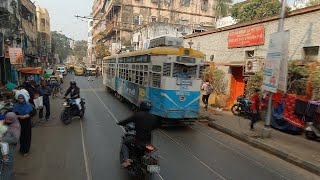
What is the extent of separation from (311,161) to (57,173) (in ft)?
22.4

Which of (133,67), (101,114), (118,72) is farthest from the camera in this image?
(118,72)

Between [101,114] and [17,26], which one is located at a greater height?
[17,26]

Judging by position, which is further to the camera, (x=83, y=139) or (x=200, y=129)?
(x=200, y=129)

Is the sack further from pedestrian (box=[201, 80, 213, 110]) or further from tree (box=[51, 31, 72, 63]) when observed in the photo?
tree (box=[51, 31, 72, 63])

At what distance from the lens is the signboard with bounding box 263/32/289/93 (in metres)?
10.4

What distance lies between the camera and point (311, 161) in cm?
851

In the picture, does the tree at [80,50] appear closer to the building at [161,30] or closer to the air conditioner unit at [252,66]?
the building at [161,30]

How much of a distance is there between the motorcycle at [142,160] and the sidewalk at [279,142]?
4.73 m

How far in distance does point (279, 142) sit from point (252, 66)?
6.50m

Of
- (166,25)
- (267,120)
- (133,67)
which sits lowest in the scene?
(267,120)

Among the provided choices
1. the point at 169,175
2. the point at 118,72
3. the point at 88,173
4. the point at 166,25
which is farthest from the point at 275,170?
the point at 166,25

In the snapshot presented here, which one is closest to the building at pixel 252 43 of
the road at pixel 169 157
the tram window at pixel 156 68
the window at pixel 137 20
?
the road at pixel 169 157

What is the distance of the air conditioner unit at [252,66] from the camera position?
16.0 metres

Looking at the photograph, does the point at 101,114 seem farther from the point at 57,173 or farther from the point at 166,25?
the point at 166,25
